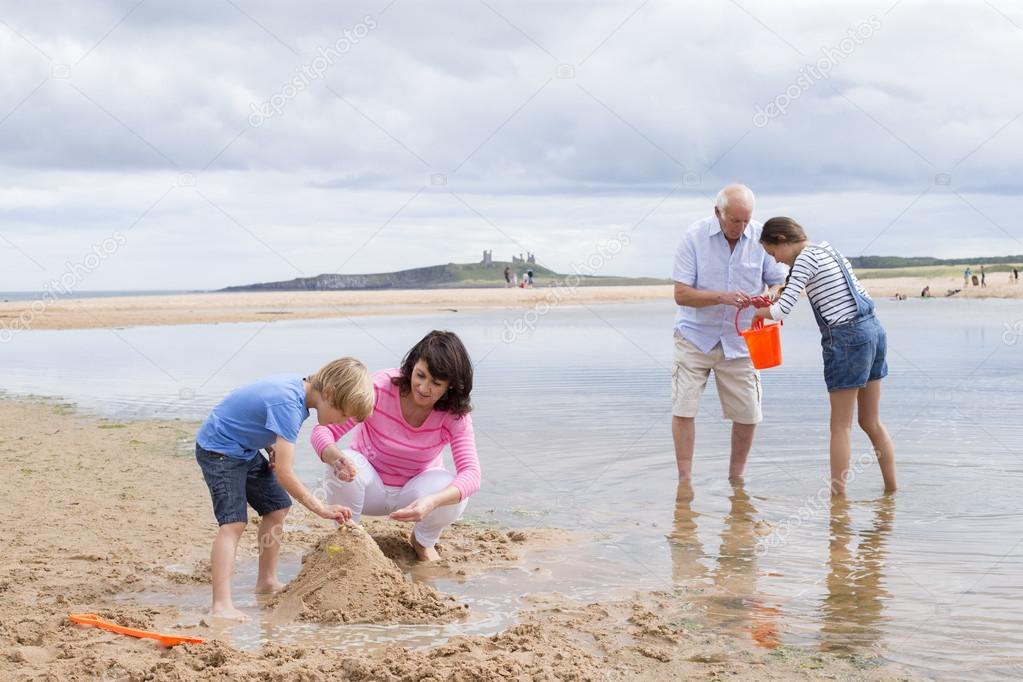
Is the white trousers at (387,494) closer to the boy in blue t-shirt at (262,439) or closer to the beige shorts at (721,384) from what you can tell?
the boy in blue t-shirt at (262,439)

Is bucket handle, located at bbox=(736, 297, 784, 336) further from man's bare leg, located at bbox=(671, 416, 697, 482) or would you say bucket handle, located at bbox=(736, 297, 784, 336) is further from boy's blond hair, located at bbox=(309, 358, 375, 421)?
boy's blond hair, located at bbox=(309, 358, 375, 421)

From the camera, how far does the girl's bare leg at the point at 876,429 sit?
635cm

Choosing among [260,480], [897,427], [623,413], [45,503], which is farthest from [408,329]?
[260,480]

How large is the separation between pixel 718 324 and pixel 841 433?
1.05 meters

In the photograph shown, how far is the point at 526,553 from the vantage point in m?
5.18

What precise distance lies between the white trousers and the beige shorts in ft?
7.27

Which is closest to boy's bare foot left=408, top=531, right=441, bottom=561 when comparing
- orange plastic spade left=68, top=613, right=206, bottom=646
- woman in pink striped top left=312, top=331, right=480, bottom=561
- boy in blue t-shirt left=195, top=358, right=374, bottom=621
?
woman in pink striped top left=312, top=331, right=480, bottom=561

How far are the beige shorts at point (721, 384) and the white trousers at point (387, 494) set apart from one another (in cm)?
222

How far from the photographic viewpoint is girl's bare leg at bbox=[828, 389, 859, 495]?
6.22 metres

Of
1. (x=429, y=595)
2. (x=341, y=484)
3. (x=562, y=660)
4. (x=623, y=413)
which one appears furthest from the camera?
(x=623, y=413)

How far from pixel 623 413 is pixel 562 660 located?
616 cm

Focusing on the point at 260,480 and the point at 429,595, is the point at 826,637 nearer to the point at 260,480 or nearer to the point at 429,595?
the point at 429,595

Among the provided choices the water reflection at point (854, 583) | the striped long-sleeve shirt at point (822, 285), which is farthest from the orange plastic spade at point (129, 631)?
the striped long-sleeve shirt at point (822, 285)

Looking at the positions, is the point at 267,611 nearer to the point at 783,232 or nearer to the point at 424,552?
the point at 424,552
